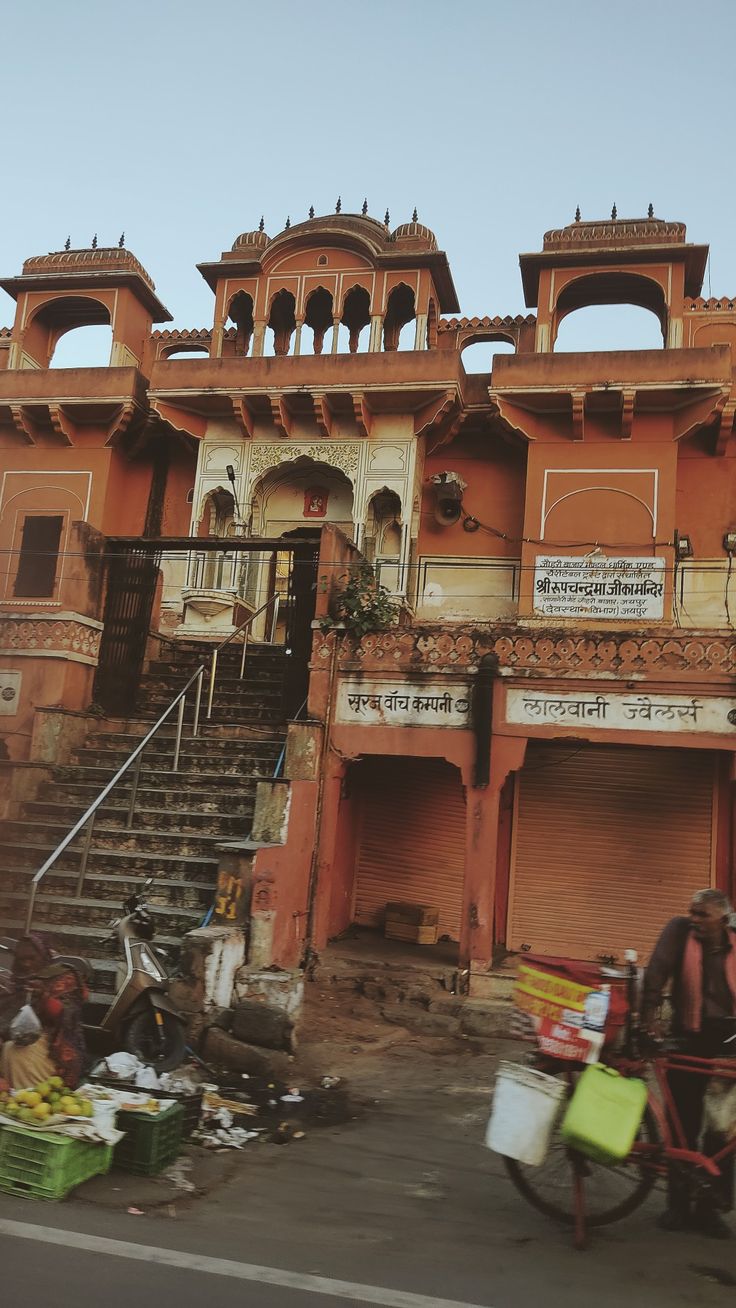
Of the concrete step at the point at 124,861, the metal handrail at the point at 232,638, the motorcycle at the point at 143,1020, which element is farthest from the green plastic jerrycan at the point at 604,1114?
the metal handrail at the point at 232,638

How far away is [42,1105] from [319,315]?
50.4 ft

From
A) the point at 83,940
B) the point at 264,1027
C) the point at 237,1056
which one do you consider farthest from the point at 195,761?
the point at 237,1056

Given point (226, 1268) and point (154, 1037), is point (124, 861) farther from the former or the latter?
point (226, 1268)

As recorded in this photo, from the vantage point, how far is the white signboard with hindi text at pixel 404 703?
10609 millimetres

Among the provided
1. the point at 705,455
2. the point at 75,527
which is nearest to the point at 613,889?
the point at 705,455

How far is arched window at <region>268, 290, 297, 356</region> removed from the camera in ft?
56.5

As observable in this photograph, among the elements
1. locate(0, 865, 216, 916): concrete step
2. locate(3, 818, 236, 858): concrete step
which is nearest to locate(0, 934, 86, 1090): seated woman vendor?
locate(0, 865, 216, 916): concrete step

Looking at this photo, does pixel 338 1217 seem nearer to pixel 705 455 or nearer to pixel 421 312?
pixel 705 455

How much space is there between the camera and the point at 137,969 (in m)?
6.62

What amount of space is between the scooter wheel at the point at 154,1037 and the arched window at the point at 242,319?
13376mm

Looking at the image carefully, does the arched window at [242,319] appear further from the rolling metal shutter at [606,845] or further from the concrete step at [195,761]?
the rolling metal shutter at [606,845]

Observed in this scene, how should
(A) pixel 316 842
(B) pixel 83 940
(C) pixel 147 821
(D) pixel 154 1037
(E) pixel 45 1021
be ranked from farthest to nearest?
(A) pixel 316 842, (C) pixel 147 821, (B) pixel 83 940, (D) pixel 154 1037, (E) pixel 45 1021

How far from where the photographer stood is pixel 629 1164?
171 inches

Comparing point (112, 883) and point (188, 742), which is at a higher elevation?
point (188, 742)
